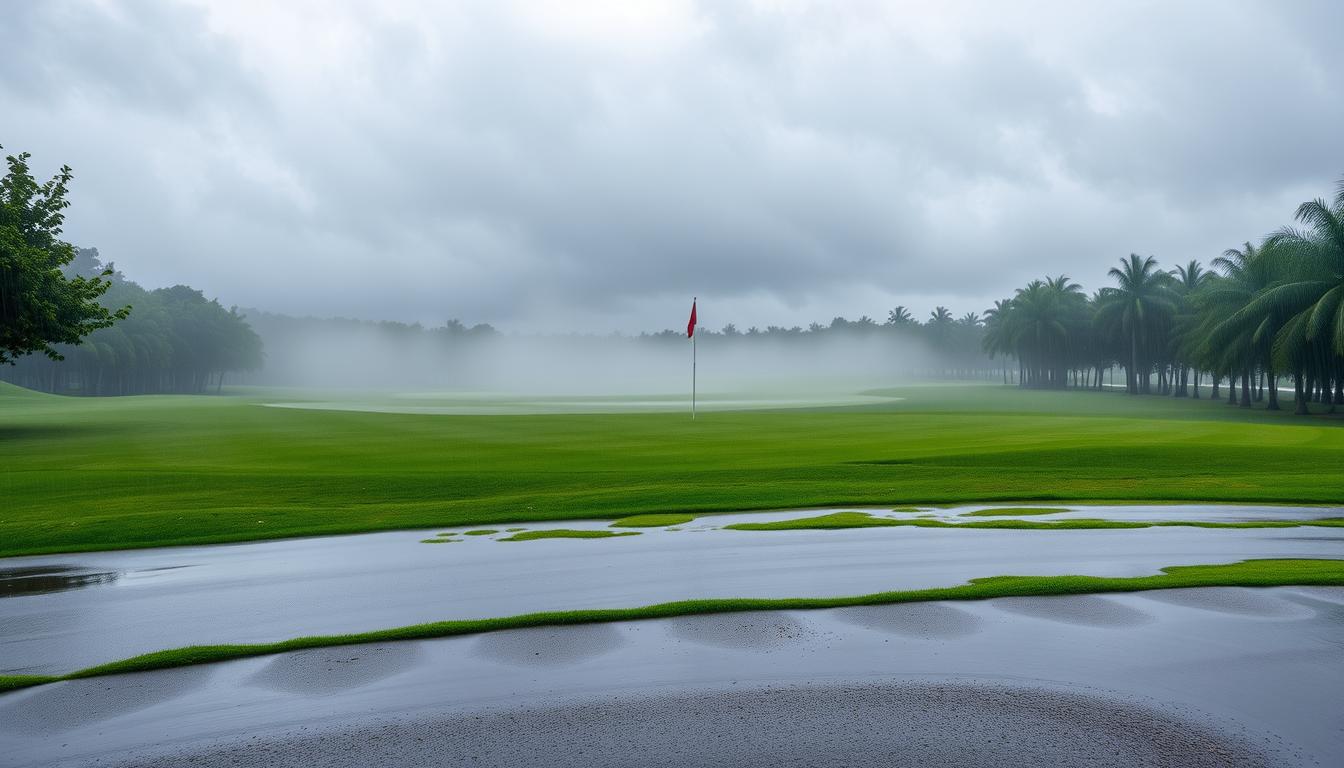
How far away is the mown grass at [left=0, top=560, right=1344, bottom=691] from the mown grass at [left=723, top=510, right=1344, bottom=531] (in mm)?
3330

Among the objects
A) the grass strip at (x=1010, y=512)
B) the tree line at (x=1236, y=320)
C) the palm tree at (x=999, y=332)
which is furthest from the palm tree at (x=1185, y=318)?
the grass strip at (x=1010, y=512)

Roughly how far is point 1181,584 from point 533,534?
1017 centimetres

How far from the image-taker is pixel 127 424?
4538cm

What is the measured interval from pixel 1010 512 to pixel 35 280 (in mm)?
41814

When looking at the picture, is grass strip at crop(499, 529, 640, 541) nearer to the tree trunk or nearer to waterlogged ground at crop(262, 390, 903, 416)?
waterlogged ground at crop(262, 390, 903, 416)

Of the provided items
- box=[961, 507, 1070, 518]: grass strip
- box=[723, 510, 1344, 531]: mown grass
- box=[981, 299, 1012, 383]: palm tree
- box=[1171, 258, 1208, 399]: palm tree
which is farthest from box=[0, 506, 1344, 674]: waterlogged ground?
box=[981, 299, 1012, 383]: palm tree

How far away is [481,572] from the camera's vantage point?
40.0 feet

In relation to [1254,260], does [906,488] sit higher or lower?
lower

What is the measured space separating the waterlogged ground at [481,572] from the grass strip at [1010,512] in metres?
1.89

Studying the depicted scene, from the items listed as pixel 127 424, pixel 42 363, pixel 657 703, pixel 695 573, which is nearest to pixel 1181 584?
pixel 695 573

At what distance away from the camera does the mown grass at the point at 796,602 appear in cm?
834

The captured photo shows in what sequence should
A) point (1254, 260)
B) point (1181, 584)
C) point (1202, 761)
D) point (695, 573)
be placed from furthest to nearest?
1. point (1254, 260)
2. point (695, 573)
3. point (1181, 584)
4. point (1202, 761)

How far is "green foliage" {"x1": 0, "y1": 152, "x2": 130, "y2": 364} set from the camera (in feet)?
121

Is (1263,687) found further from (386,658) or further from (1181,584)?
(386,658)
